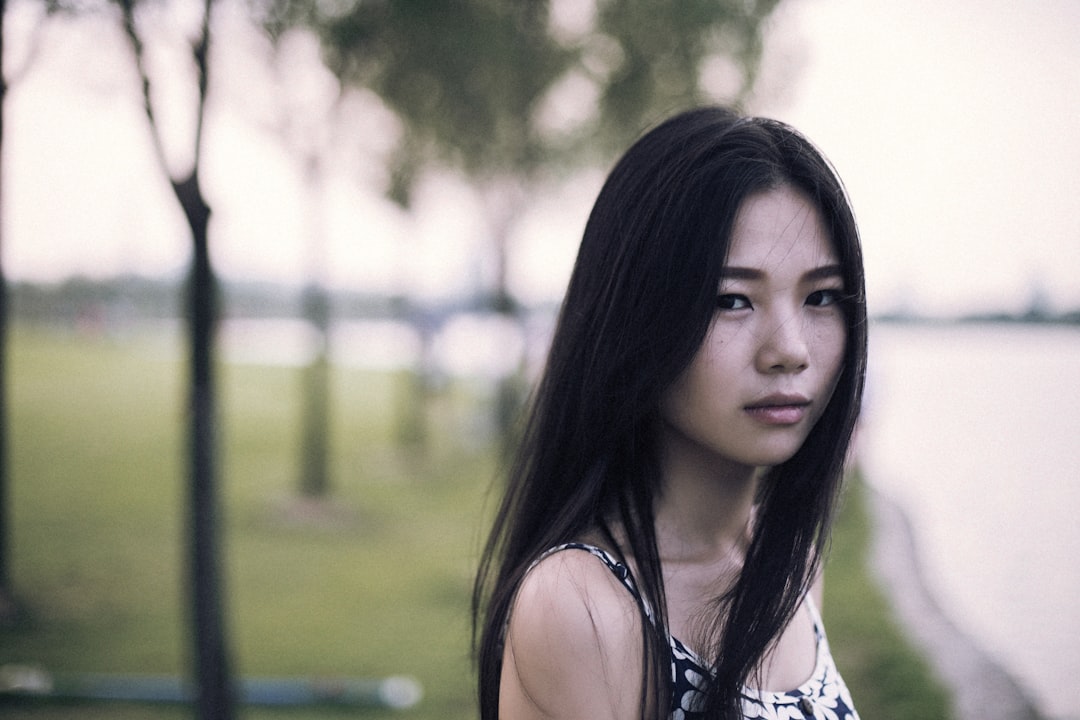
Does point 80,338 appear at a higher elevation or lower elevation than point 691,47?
lower

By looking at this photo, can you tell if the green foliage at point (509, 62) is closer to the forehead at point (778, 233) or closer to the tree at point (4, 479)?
the tree at point (4, 479)

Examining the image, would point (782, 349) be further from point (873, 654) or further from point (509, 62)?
point (509, 62)

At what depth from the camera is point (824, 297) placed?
1.42 metres

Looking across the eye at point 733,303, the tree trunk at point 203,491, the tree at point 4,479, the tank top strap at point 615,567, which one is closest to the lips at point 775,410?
the eye at point 733,303

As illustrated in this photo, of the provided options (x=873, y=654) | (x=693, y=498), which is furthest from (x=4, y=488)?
(x=693, y=498)

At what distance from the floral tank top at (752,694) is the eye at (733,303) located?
0.44m

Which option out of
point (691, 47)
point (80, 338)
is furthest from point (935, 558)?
point (80, 338)

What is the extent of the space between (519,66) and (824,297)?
818 cm

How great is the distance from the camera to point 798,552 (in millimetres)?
1538

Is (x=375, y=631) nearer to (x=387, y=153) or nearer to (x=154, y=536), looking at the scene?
(x=154, y=536)

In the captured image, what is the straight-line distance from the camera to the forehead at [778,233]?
1339 mm

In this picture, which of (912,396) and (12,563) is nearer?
(12,563)

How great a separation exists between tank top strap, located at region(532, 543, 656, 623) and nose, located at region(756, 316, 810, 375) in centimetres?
38

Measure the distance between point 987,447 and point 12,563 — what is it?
7.52 m
